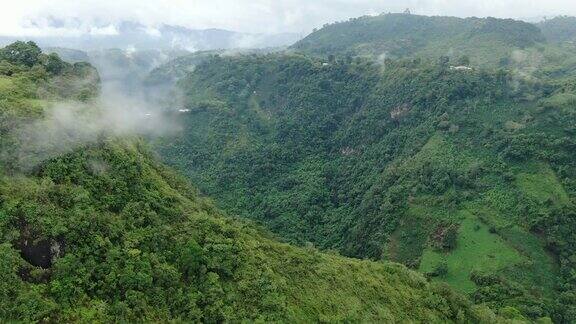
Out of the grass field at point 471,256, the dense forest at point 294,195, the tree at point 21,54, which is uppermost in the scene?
the tree at point 21,54

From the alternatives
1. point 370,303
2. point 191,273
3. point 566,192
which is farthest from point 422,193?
point 191,273

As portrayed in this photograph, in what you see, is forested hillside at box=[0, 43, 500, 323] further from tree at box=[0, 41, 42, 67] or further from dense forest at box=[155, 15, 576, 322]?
dense forest at box=[155, 15, 576, 322]

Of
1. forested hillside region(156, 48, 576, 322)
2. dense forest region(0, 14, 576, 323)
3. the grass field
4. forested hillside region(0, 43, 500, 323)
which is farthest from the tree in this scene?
the grass field

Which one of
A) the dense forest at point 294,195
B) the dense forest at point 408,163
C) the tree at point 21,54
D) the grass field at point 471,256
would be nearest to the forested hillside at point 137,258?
the dense forest at point 294,195

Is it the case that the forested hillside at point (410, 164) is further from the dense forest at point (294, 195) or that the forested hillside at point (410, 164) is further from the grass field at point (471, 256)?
the dense forest at point (294, 195)

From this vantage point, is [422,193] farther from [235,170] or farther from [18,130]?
[18,130]

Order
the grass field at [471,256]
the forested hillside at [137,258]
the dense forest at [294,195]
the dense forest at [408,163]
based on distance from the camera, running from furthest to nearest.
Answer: the dense forest at [408,163] < the grass field at [471,256] < the dense forest at [294,195] < the forested hillside at [137,258]
